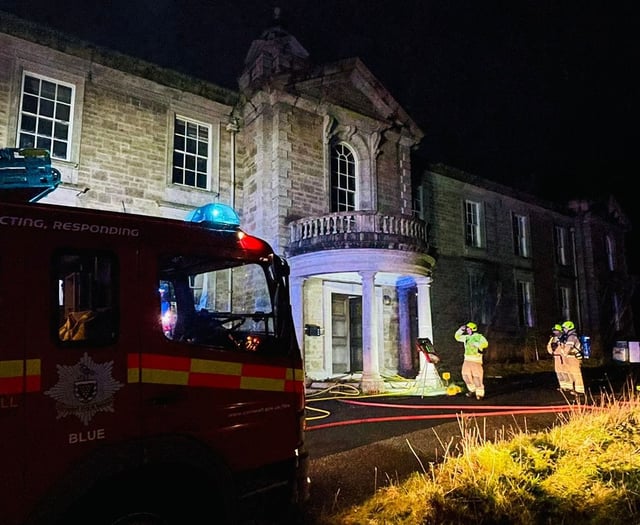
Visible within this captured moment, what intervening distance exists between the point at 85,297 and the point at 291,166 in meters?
10.6

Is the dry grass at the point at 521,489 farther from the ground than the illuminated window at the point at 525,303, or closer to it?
closer to it

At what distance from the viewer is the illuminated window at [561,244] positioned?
2350 cm

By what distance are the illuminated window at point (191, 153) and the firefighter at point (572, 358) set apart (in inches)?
390

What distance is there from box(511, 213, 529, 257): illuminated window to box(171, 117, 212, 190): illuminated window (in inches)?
554

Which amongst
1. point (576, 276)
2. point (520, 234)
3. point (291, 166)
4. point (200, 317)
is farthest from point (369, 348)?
point (576, 276)

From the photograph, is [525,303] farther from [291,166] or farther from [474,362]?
[291,166]

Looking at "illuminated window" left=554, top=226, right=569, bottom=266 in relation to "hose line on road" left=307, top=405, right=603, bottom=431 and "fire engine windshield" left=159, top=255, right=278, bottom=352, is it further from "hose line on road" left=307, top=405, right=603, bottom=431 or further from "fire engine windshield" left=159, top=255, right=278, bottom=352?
"fire engine windshield" left=159, top=255, right=278, bottom=352

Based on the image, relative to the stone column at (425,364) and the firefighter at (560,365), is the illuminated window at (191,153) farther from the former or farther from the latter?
the firefighter at (560,365)

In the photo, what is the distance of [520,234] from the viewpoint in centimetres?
2152

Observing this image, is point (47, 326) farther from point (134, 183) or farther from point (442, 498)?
point (134, 183)

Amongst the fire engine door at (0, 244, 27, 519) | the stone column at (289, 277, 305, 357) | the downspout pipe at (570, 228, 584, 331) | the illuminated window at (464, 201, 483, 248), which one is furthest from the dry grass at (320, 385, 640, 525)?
the downspout pipe at (570, 228, 584, 331)

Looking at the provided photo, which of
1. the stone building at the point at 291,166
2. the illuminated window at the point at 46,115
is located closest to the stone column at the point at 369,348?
the stone building at the point at 291,166

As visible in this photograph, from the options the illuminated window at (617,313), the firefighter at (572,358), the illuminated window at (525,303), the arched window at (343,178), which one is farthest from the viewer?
the illuminated window at (617,313)

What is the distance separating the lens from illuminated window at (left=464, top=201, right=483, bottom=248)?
753 inches
